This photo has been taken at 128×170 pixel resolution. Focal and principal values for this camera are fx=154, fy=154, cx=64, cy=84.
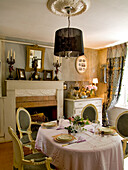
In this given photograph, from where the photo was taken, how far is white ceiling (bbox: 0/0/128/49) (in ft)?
7.72

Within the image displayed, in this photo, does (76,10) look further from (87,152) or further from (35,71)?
(35,71)

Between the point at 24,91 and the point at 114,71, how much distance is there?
2.80 metres

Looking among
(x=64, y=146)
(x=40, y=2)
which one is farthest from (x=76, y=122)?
(x=40, y=2)

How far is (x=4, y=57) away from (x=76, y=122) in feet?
9.03

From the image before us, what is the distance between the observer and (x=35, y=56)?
434cm

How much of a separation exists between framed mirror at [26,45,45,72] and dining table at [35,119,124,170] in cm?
260

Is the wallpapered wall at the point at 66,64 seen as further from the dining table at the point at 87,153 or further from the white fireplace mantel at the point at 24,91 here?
the dining table at the point at 87,153

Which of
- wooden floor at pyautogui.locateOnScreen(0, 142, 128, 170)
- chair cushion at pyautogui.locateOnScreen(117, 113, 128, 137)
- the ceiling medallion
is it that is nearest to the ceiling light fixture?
the ceiling medallion

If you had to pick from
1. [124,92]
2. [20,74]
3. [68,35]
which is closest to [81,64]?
[124,92]

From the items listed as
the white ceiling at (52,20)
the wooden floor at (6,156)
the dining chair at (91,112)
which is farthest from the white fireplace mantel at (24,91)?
the dining chair at (91,112)

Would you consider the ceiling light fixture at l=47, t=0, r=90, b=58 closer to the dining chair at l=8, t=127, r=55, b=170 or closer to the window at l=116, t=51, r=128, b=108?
the dining chair at l=8, t=127, r=55, b=170

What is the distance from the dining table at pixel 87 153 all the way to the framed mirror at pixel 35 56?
260cm

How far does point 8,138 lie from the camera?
3871 mm

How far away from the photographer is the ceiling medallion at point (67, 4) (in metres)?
2.10
